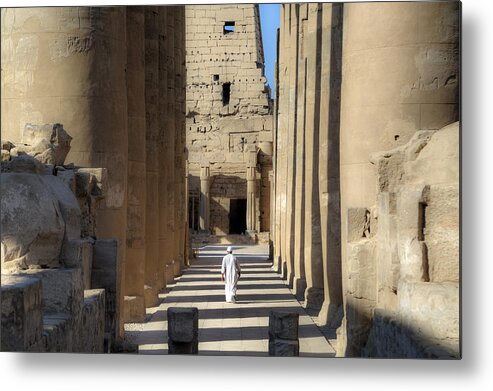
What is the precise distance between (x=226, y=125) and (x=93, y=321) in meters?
30.7

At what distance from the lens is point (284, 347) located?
8078 millimetres

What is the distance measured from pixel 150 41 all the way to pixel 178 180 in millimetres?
6987

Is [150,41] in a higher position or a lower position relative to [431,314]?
higher

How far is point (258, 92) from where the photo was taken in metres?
37.8

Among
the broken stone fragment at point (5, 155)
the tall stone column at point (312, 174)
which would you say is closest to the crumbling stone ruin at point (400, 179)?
the broken stone fragment at point (5, 155)

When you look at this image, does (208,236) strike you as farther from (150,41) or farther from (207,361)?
(207,361)

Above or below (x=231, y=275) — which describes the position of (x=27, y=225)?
above

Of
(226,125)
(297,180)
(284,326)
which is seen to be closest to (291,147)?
(297,180)

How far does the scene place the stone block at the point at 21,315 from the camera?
4887mm

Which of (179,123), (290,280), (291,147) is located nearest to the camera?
(290,280)

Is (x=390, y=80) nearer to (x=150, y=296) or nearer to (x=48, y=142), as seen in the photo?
(x=48, y=142)

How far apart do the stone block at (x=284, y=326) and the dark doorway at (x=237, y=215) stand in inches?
1155

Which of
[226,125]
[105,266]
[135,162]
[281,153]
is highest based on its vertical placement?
[226,125]

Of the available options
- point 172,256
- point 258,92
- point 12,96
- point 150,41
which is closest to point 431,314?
point 12,96
